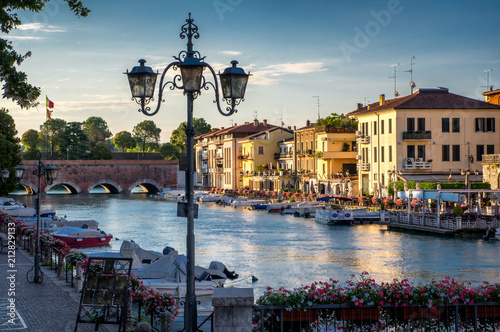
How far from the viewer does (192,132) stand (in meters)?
11.2

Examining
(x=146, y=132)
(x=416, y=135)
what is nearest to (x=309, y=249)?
(x=416, y=135)

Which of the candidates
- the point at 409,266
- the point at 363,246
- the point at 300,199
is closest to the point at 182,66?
the point at 409,266

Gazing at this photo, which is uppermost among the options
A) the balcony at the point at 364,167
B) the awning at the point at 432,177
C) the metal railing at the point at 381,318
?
the balcony at the point at 364,167

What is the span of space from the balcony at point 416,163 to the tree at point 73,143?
75210 millimetres

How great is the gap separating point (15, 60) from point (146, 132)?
15217cm

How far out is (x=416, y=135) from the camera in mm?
61125

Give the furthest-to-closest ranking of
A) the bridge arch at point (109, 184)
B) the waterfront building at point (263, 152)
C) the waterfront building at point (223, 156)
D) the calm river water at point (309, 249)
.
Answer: the bridge arch at point (109, 184), the waterfront building at point (223, 156), the waterfront building at point (263, 152), the calm river water at point (309, 249)

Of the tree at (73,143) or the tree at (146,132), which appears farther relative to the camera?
the tree at (146,132)

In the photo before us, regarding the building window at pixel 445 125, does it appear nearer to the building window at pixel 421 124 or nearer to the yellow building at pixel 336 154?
the building window at pixel 421 124

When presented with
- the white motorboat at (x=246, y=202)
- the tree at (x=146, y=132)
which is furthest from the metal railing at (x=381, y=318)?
the tree at (x=146, y=132)

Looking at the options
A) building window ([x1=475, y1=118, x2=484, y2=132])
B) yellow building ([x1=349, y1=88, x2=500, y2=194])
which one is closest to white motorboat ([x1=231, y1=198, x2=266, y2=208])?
yellow building ([x1=349, y1=88, x2=500, y2=194])

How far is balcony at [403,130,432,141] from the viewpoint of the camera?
6109 cm

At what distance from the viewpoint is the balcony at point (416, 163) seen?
199 feet

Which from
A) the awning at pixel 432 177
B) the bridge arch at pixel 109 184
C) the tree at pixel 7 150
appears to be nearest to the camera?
the tree at pixel 7 150
